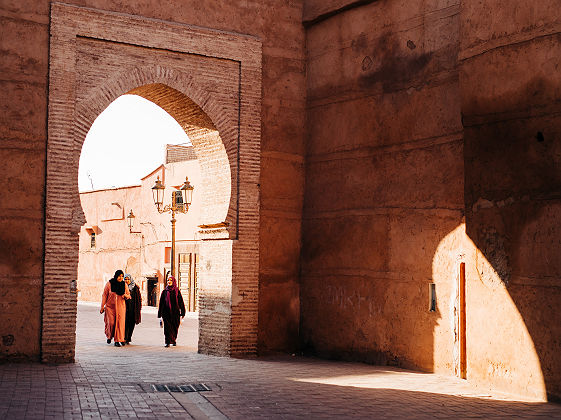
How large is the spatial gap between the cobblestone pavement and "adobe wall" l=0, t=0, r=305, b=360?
81 cm

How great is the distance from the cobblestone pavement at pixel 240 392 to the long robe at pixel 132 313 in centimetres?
236

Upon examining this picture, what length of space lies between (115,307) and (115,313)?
14cm

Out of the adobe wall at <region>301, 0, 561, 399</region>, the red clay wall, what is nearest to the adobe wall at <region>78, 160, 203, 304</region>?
the red clay wall

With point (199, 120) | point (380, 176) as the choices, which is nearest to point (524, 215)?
point (380, 176)

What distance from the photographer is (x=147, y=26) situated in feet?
35.1

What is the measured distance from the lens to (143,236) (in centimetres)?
3109

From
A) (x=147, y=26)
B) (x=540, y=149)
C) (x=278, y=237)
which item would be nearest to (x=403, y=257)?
(x=278, y=237)

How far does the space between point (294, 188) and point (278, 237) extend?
2.64 feet

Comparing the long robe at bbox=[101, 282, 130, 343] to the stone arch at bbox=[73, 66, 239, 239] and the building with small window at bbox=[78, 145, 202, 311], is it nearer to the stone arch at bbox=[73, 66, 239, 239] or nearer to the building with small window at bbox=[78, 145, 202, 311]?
the stone arch at bbox=[73, 66, 239, 239]

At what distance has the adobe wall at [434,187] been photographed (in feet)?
25.5

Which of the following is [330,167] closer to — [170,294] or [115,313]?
[170,294]

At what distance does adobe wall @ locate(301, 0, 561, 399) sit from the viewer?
7.78 m

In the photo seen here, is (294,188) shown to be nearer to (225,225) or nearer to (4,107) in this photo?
(225,225)

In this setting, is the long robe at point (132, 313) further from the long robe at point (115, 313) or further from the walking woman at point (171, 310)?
the walking woman at point (171, 310)
